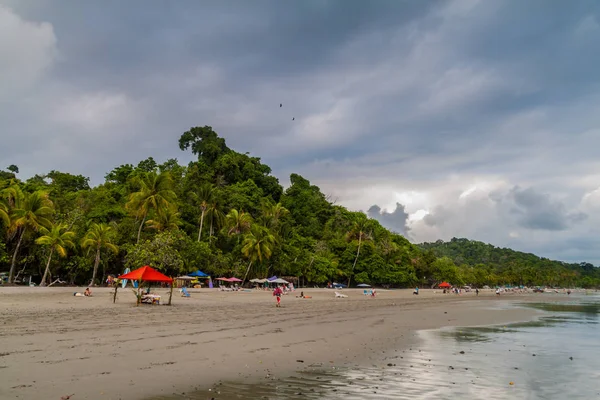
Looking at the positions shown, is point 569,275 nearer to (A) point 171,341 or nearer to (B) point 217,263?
(B) point 217,263

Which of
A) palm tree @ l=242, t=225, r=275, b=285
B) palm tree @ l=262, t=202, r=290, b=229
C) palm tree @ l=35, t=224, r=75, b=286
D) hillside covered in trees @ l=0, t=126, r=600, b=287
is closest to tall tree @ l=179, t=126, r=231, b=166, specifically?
hillside covered in trees @ l=0, t=126, r=600, b=287

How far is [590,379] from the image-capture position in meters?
10.1

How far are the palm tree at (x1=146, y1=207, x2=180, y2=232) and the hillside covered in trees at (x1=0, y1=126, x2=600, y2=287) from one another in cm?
12

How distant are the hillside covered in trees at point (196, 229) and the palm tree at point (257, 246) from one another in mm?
180

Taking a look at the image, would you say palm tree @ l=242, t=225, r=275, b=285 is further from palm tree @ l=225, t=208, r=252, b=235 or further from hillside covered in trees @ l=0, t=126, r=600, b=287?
palm tree @ l=225, t=208, r=252, b=235

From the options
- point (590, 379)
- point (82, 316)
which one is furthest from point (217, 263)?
point (590, 379)

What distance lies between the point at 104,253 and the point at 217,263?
1376cm

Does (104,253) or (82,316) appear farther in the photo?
(104,253)


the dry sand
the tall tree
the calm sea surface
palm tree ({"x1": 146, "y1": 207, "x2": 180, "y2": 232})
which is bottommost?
the calm sea surface

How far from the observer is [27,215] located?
1591 inches

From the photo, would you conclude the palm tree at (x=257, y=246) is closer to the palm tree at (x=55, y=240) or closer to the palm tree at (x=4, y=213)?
the palm tree at (x=55, y=240)

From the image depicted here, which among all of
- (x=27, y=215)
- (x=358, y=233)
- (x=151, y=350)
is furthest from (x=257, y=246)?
(x=151, y=350)

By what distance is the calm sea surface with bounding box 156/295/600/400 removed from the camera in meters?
7.93

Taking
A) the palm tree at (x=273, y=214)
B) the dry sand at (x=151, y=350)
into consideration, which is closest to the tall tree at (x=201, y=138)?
the palm tree at (x=273, y=214)
